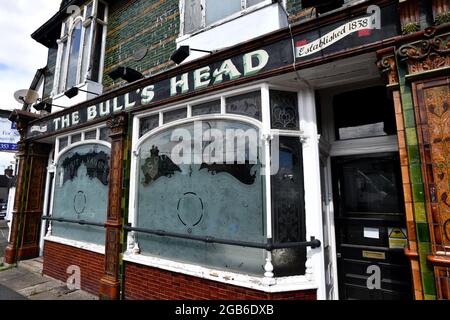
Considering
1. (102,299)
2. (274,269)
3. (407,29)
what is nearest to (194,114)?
(274,269)

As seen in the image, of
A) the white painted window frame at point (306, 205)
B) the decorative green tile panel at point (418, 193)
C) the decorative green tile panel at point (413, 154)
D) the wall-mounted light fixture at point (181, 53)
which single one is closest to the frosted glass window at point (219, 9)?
the wall-mounted light fixture at point (181, 53)

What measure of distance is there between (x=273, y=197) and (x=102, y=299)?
11.9ft

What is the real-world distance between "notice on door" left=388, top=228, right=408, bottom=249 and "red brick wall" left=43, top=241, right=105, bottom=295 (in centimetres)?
476

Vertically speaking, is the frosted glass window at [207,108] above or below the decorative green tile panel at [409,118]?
above

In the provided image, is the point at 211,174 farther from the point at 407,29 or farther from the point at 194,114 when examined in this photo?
the point at 407,29

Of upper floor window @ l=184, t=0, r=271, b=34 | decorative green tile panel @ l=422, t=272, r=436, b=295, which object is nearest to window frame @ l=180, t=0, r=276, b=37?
upper floor window @ l=184, t=0, r=271, b=34

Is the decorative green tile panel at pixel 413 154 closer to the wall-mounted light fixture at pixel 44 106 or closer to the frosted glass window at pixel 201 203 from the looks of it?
the frosted glass window at pixel 201 203

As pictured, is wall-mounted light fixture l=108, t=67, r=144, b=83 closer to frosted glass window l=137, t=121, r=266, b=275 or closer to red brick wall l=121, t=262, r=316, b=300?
frosted glass window l=137, t=121, r=266, b=275

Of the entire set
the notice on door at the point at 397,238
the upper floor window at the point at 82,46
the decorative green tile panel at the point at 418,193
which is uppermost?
the upper floor window at the point at 82,46

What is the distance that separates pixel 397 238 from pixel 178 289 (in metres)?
3.01

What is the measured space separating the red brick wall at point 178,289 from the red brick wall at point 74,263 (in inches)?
36.7

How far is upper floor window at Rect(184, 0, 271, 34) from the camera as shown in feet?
14.7

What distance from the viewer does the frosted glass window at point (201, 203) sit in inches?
140

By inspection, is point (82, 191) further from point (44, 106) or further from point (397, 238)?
point (397, 238)
